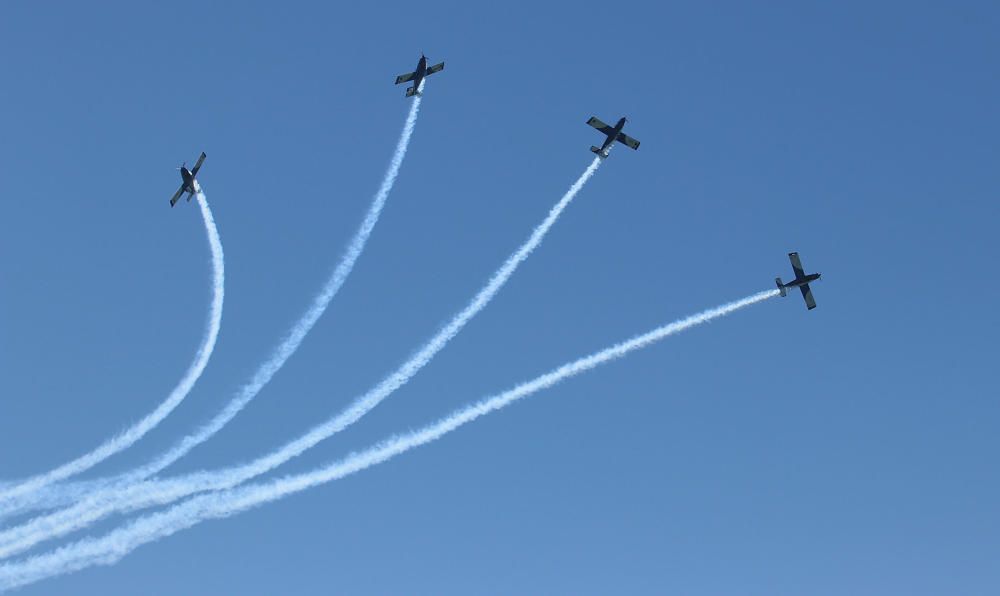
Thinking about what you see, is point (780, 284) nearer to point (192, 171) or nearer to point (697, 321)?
point (697, 321)

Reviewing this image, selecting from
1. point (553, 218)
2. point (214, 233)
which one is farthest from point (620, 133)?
point (214, 233)

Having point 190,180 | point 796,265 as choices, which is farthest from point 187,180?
point 796,265

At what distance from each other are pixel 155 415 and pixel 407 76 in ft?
101

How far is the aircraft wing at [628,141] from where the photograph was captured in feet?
266

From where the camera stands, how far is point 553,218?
77.4 meters

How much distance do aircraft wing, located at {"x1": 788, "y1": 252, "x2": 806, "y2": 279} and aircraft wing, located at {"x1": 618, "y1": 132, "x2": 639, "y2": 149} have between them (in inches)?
531

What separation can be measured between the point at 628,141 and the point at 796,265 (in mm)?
14810

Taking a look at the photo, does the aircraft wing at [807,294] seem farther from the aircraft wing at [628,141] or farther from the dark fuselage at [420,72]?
the dark fuselage at [420,72]

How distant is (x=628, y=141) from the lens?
268 feet

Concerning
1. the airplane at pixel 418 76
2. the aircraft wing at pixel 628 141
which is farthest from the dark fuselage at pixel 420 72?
the aircraft wing at pixel 628 141

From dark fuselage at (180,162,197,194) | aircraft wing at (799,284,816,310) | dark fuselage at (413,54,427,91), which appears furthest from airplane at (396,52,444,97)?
aircraft wing at (799,284,816,310)

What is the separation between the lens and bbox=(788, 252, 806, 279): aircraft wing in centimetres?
7906

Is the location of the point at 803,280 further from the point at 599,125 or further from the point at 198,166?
the point at 198,166

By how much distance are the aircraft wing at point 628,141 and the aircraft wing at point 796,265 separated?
44.2 ft
